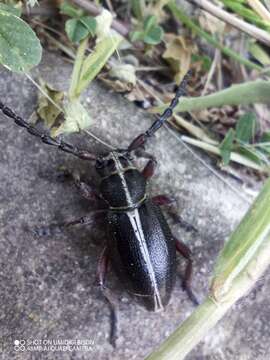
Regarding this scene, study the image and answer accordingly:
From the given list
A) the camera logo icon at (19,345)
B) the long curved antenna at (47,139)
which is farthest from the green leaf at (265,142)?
the camera logo icon at (19,345)

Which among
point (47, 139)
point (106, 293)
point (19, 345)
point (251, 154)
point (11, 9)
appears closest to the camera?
point (11, 9)

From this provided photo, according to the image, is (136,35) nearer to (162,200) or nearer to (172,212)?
(162,200)

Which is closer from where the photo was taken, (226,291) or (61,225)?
(226,291)

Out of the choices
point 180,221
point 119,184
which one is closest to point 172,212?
point 180,221

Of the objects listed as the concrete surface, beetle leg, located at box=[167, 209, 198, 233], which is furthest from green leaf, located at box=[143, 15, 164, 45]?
beetle leg, located at box=[167, 209, 198, 233]

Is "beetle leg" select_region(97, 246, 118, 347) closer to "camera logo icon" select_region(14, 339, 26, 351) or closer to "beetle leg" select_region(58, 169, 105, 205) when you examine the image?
"beetle leg" select_region(58, 169, 105, 205)

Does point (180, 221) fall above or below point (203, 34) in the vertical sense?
below

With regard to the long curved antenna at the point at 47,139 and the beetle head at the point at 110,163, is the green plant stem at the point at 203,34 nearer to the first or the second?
the beetle head at the point at 110,163

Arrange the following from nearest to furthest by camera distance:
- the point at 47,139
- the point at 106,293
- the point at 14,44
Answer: the point at 14,44 < the point at 47,139 < the point at 106,293
